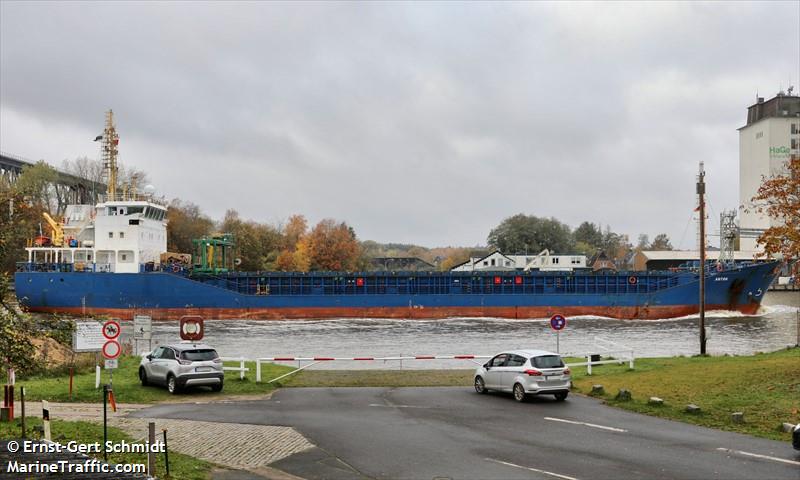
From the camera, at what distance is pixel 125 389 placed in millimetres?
19047

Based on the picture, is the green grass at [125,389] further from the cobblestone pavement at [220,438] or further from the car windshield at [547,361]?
the car windshield at [547,361]

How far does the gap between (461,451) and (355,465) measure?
2.08m

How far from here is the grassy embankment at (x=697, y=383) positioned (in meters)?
14.9

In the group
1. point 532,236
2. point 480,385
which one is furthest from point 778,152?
point 480,385

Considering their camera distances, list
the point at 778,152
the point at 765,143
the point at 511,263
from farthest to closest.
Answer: the point at 765,143 → the point at 778,152 → the point at 511,263

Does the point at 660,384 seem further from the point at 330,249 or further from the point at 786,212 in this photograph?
the point at 330,249

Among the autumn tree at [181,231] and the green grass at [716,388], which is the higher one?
the autumn tree at [181,231]

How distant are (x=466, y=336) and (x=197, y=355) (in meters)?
27.8

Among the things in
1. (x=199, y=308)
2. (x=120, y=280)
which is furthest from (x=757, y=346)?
(x=120, y=280)

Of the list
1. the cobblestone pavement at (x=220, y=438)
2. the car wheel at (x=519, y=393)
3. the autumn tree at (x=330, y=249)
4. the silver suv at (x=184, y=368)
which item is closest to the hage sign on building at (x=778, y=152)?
the autumn tree at (x=330, y=249)

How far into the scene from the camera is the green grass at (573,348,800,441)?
14664mm

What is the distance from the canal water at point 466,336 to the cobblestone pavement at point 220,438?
13758 millimetres

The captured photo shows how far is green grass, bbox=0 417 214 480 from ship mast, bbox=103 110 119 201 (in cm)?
5292

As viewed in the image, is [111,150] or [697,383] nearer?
[697,383]
